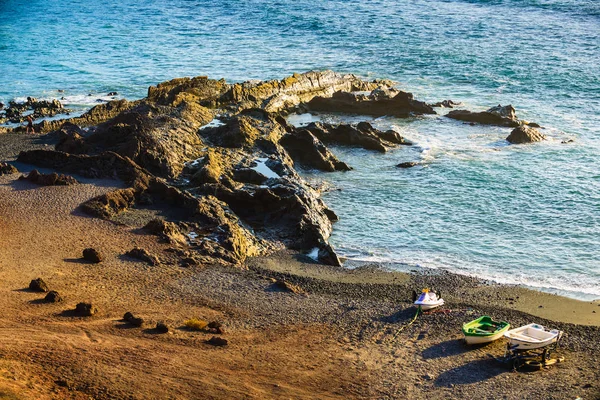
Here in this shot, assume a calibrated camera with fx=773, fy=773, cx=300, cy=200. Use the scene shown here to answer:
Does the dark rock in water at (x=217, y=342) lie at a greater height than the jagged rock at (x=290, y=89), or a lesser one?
lesser

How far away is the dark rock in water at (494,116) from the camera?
53438mm

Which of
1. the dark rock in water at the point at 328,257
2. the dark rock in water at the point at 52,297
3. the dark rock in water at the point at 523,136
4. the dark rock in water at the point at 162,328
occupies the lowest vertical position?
the dark rock in water at the point at 328,257

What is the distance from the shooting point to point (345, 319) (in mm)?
27766

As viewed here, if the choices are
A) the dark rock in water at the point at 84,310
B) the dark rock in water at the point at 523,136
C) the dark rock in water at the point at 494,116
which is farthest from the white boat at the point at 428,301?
the dark rock in water at the point at 494,116

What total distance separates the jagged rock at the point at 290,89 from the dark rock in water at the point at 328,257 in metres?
22.0

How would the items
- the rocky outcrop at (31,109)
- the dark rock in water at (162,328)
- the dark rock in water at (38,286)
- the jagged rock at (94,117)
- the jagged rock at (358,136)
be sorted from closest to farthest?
1. the dark rock in water at (162,328)
2. the dark rock in water at (38,286)
3. the jagged rock at (358,136)
4. the jagged rock at (94,117)
5. the rocky outcrop at (31,109)

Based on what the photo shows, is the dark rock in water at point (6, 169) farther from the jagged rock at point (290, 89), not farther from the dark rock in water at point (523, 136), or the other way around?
the dark rock in water at point (523, 136)

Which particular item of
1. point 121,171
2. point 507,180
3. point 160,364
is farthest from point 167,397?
point 507,180

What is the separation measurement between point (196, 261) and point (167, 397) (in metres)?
10.1

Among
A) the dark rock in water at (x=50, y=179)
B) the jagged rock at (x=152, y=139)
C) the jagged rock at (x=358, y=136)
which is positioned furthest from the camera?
the jagged rock at (x=358, y=136)

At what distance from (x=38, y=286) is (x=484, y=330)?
1546 centimetres

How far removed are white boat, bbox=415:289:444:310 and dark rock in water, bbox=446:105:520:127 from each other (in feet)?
89.1

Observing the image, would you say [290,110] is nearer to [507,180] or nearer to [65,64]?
[507,180]

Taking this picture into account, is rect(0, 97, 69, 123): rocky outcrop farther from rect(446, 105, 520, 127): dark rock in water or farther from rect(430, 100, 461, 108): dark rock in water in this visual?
rect(446, 105, 520, 127): dark rock in water
